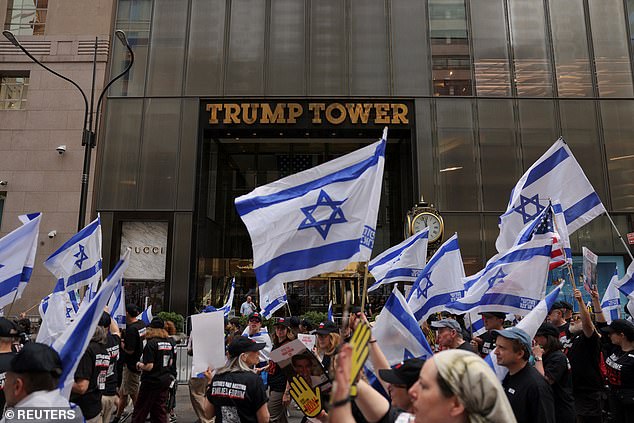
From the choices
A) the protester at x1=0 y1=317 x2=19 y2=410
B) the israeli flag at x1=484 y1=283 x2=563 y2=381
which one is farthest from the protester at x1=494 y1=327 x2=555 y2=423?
the protester at x1=0 y1=317 x2=19 y2=410

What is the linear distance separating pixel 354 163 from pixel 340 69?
738 inches

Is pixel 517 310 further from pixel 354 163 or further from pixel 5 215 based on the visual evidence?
pixel 5 215

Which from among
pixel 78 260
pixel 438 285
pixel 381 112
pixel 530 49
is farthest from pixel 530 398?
pixel 530 49

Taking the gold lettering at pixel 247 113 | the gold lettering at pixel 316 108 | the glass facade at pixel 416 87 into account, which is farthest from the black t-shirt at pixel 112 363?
the gold lettering at pixel 316 108

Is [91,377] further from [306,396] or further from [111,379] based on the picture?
[306,396]

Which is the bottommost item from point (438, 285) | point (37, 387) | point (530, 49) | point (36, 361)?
point (37, 387)

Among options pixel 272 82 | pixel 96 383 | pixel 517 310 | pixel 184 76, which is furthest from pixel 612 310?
pixel 184 76

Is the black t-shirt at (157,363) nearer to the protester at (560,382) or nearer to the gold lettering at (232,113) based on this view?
the protester at (560,382)

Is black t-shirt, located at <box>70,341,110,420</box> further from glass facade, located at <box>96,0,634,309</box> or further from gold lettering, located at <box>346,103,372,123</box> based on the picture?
gold lettering, located at <box>346,103,372,123</box>

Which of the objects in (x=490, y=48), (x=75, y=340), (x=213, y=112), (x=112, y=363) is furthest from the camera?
(x=490, y=48)

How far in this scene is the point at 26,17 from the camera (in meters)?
24.3

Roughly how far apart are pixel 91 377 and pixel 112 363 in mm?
2067

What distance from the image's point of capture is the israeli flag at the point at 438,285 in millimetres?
7715

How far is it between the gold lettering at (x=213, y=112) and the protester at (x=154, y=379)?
16.1 m
